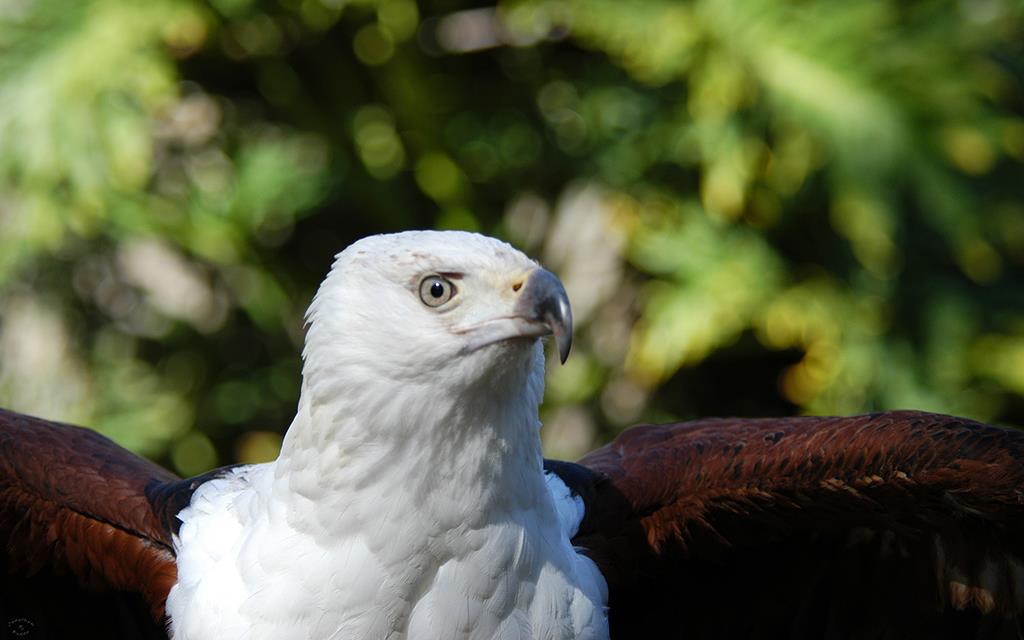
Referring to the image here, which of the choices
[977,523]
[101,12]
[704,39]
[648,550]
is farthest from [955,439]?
[101,12]

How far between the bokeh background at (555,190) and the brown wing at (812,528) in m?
2.53

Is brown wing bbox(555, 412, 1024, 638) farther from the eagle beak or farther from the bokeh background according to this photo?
the bokeh background

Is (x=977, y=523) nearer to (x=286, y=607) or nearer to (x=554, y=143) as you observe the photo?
(x=286, y=607)

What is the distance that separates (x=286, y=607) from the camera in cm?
258

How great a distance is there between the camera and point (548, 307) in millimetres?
2385

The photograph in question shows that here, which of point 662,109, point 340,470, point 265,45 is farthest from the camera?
point 265,45

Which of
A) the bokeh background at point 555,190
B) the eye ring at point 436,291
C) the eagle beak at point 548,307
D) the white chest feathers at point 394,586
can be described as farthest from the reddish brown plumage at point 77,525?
the bokeh background at point 555,190

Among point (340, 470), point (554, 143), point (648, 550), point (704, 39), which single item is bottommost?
point (648, 550)

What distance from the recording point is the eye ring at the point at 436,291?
2498mm

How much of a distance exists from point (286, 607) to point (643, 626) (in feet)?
3.48

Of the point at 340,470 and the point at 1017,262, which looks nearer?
the point at 340,470

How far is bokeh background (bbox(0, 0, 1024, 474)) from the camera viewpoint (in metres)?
5.60

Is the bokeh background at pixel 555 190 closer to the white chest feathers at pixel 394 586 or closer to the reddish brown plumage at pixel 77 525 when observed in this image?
the reddish brown plumage at pixel 77 525

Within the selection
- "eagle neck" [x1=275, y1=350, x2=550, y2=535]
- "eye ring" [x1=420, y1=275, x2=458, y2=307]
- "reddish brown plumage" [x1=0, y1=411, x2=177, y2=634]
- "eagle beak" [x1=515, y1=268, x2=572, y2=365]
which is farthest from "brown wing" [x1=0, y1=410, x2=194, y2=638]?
"eagle beak" [x1=515, y1=268, x2=572, y2=365]
